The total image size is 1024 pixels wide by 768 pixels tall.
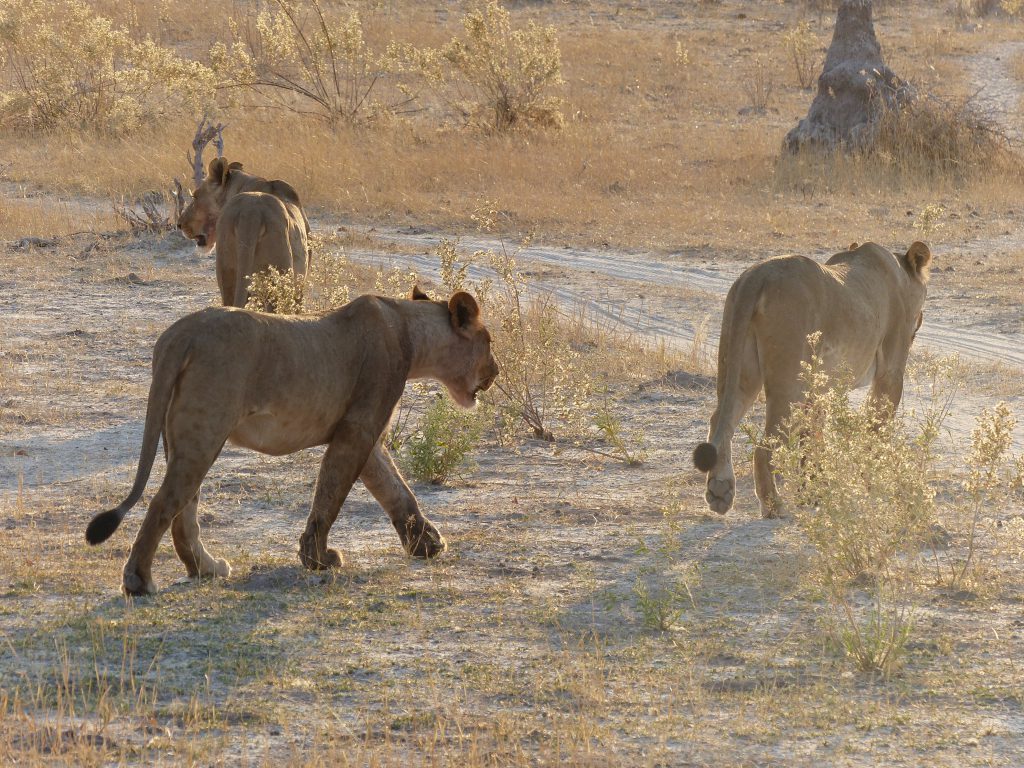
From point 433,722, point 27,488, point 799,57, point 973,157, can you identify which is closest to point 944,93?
point 799,57

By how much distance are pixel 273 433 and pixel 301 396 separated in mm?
173

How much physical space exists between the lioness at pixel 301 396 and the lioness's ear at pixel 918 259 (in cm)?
274

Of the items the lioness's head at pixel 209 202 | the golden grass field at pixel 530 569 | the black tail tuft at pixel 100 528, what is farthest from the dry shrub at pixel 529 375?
the black tail tuft at pixel 100 528

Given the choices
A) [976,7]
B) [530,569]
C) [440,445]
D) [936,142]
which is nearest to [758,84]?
[936,142]

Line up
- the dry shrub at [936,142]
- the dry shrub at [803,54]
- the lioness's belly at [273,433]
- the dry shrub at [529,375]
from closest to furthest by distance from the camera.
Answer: the lioness's belly at [273,433] < the dry shrub at [529,375] < the dry shrub at [936,142] < the dry shrub at [803,54]

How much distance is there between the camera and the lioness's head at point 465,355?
6.20 m

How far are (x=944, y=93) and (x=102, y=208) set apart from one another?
1513 centimetres

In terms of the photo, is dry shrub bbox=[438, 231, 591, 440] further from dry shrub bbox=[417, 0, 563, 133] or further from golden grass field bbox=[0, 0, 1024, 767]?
dry shrub bbox=[417, 0, 563, 133]

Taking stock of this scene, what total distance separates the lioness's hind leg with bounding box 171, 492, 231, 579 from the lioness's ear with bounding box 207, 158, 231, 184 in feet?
14.2

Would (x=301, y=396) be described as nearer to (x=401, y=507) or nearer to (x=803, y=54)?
(x=401, y=507)

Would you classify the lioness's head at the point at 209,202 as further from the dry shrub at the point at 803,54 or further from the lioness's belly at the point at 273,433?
the dry shrub at the point at 803,54

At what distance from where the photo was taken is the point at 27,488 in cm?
719

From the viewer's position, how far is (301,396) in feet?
18.0

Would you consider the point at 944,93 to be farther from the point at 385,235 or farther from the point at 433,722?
the point at 433,722
